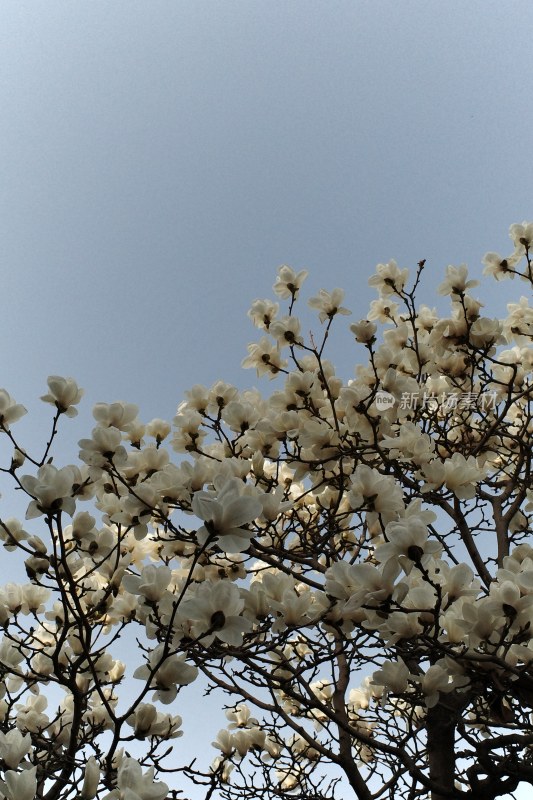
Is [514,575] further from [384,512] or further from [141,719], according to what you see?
[141,719]

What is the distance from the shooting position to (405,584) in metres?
1.27

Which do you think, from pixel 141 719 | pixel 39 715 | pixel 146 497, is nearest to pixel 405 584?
pixel 141 719

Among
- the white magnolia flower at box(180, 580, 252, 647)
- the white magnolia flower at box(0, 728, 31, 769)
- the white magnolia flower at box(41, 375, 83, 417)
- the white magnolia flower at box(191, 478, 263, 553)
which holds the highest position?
the white magnolia flower at box(41, 375, 83, 417)

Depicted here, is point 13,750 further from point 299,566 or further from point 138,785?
point 299,566


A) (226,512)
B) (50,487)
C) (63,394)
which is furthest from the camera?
(63,394)

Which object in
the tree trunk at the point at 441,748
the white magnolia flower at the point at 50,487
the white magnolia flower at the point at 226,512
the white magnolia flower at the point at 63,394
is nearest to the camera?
the white magnolia flower at the point at 226,512

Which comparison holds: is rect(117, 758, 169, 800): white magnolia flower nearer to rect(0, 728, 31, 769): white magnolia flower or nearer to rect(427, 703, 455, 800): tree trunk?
rect(0, 728, 31, 769): white magnolia flower

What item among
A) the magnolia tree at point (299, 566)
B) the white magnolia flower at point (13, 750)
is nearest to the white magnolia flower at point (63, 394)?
the magnolia tree at point (299, 566)

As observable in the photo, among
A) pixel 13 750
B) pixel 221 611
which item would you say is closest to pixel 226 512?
pixel 221 611

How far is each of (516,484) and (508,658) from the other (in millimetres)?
1158

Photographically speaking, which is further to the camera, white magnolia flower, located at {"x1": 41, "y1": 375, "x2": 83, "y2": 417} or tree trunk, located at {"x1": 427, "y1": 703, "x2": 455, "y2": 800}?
tree trunk, located at {"x1": 427, "y1": 703, "x2": 455, "y2": 800}

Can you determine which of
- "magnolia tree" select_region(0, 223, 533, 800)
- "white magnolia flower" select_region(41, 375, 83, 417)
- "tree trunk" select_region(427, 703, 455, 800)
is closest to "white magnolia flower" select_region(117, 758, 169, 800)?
"magnolia tree" select_region(0, 223, 533, 800)

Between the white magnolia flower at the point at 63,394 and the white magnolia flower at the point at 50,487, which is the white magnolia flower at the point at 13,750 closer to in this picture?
the white magnolia flower at the point at 50,487

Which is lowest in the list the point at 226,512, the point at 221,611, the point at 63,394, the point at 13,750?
the point at 13,750
